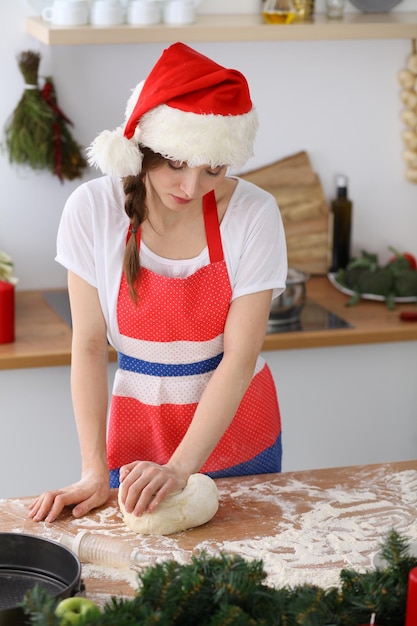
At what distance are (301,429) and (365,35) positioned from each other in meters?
1.14

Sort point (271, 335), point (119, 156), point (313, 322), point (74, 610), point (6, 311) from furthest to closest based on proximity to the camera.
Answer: point (313, 322) < point (271, 335) < point (6, 311) < point (119, 156) < point (74, 610)

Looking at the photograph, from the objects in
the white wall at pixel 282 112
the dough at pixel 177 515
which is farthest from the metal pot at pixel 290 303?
the dough at pixel 177 515

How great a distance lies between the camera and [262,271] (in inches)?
71.0

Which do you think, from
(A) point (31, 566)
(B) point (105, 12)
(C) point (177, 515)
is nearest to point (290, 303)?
(B) point (105, 12)

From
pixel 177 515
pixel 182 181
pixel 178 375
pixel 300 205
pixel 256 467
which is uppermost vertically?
pixel 182 181

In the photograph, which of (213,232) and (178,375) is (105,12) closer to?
(213,232)

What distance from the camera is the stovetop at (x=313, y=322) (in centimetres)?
282

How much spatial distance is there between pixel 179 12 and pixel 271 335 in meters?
0.92

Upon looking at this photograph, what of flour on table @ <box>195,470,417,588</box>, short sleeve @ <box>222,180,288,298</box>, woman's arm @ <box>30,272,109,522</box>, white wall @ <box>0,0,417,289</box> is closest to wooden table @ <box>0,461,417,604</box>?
flour on table @ <box>195,470,417,588</box>

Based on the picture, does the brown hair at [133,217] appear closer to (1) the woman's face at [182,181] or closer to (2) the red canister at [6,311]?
(1) the woman's face at [182,181]

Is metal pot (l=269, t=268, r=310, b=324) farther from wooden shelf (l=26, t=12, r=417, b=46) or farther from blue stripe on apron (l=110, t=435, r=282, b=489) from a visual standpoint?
blue stripe on apron (l=110, t=435, r=282, b=489)

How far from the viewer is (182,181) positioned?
1667 millimetres

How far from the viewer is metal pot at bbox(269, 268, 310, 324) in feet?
9.25

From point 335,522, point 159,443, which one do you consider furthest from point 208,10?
point 335,522
